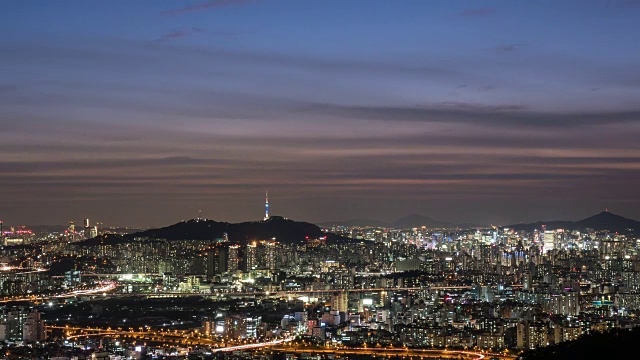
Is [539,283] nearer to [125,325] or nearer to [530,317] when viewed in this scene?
[530,317]

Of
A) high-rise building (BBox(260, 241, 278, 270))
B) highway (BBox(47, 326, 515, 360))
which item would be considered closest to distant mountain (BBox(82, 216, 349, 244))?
high-rise building (BBox(260, 241, 278, 270))

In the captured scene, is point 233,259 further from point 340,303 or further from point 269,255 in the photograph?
point 340,303

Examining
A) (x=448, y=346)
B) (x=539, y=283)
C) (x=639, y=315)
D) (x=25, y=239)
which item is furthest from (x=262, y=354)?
(x=25, y=239)

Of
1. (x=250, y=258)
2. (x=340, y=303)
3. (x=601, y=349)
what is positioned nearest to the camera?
(x=601, y=349)

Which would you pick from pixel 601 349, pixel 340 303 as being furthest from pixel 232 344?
pixel 601 349

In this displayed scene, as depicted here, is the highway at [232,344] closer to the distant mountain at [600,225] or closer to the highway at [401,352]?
the highway at [401,352]

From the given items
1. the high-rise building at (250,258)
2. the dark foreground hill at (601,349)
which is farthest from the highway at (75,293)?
the dark foreground hill at (601,349)

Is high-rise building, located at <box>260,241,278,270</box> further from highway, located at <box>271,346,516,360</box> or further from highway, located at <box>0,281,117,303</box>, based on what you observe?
highway, located at <box>271,346,516,360</box>
